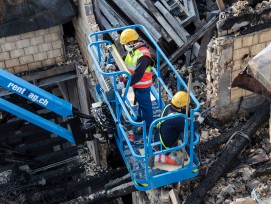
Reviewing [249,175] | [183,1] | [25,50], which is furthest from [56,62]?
[249,175]

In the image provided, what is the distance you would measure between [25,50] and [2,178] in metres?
2.94

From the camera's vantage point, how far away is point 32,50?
32.0 ft

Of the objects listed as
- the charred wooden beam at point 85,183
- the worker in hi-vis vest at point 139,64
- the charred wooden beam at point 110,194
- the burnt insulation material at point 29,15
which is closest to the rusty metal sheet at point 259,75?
the worker in hi-vis vest at point 139,64

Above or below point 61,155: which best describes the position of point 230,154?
above

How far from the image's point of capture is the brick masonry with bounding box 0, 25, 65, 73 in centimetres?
952

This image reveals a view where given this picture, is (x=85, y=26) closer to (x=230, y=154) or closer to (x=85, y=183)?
(x=85, y=183)

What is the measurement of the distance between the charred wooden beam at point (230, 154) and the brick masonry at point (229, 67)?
398 millimetres

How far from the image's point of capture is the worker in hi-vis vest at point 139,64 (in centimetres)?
644

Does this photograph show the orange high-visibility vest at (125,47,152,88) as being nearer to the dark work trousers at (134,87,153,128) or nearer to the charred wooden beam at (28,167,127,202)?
the dark work trousers at (134,87,153,128)

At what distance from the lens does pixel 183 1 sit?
34.0 ft

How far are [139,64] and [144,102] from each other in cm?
75

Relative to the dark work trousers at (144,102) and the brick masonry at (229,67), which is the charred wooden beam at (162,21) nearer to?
the brick masonry at (229,67)

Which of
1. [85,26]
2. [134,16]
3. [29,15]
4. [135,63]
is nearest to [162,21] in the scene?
[134,16]

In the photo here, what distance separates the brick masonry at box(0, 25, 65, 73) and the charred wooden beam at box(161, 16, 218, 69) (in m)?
2.54
